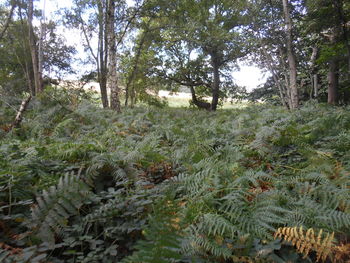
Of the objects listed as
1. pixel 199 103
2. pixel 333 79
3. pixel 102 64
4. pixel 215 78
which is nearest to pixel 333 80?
pixel 333 79

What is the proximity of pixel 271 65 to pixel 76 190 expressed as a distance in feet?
37.1

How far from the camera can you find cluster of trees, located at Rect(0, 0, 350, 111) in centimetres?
921

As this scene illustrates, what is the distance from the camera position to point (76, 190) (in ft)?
6.41

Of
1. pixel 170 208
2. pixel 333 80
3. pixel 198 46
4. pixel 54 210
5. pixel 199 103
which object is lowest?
pixel 54 210

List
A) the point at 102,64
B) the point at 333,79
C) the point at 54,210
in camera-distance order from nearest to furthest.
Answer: the point at 54,210, the point at 333,79, the point at 102,64

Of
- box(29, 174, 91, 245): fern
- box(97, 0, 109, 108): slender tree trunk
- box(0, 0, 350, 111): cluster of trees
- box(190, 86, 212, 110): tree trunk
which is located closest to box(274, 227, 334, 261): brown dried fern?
box(29, 174, 91, 245): fern

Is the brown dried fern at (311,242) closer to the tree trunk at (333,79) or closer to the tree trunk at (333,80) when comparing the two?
the tree trunk at (333,79)

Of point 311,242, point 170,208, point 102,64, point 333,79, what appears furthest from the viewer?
point 102,64

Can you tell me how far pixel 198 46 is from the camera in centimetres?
1530

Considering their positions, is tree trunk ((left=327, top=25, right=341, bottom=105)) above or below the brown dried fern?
above

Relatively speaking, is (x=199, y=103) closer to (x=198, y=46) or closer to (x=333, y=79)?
(x=198, y=46)

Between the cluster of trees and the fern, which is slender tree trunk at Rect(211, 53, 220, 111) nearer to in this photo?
the cluster of trees

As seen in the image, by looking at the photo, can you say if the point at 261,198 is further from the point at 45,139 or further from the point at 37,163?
the point at 45,139

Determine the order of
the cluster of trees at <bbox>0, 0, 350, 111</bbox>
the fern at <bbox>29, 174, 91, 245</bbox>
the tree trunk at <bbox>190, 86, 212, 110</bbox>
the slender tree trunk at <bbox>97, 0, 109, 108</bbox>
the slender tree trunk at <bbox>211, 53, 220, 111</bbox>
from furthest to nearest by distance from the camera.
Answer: the tree trunk at <bbox>190, 86, 212, 110</bbox>, the slender tree trunk at <bbox>211, 53, 220, 111</bbox>, the slender tree trunk at <bbox>97, 0, 109, 108</bbox>, the cluster of trees at <bbox>0, 0, 350, 111</bbox>, the fern at <bbox>29, 174, 91, 245</bbox>
